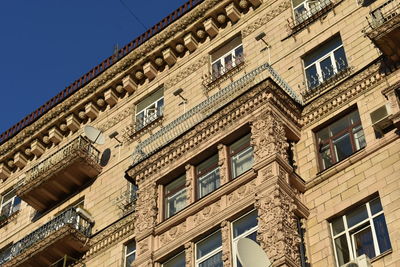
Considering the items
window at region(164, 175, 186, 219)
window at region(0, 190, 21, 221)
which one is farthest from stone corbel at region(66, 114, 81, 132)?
window at region(164, 175, 186, 219)

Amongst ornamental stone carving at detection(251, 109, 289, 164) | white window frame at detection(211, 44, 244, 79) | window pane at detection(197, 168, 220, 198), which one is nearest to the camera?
ornamental stone carving at detection(251, 109, 289, 164)

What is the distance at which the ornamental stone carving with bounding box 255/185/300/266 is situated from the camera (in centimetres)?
1717

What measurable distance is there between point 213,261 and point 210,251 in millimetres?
392

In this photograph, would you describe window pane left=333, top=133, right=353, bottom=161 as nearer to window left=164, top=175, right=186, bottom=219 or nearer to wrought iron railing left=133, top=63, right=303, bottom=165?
wrought iron railing left=133, top=63, right=303, bottom=165

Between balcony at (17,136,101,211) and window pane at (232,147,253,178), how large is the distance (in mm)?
8113

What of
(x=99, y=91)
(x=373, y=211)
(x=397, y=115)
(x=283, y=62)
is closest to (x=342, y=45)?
→ (x=283, y=62)

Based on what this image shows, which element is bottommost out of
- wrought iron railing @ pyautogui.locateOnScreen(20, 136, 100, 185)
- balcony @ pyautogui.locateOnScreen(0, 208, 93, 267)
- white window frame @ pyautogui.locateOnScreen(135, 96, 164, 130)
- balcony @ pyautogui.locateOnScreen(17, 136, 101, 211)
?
balcony @ pyautogui.locateOnScreen(0, 208, 93, 267)

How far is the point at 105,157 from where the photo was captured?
27875 millimetres

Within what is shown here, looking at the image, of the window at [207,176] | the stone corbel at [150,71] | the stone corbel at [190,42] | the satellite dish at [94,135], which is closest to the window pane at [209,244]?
the window at [207,176]

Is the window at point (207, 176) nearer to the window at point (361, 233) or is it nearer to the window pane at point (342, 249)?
the window at point (361, 233)

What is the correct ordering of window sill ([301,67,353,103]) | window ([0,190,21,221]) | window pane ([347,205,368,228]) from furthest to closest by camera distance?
window ([0,190,21,221]), window sill ([301,67,353,103]), window pane ([347,205,368,228])

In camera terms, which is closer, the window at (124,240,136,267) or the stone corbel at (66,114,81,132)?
the window at (124,240,136,267)

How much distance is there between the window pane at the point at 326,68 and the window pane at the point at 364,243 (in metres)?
6.00

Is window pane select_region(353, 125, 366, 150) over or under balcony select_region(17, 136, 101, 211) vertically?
under
